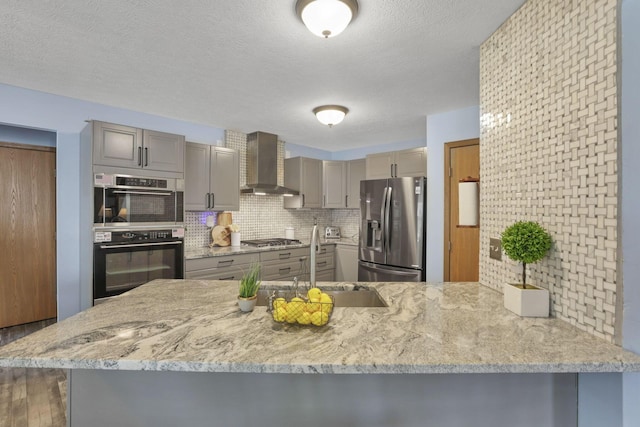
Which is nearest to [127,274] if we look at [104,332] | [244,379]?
[104,332]

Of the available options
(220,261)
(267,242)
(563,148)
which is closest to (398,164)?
(267,242)

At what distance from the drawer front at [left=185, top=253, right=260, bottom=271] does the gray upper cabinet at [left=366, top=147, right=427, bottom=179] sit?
6.33 feet

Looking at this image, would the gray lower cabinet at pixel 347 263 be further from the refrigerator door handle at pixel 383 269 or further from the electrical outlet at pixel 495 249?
the electrical outlet at pixel 495 249

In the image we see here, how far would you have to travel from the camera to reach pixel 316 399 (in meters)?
1.18

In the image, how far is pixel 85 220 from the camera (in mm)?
3020

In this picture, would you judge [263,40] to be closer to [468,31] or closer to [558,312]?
[468,31]

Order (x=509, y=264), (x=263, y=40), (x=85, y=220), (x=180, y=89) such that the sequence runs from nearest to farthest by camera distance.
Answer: (x=509, y=264), (x=263, y=40), (x=180, y=89), (x=85, y=220)

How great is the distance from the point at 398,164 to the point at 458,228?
4.14 ft

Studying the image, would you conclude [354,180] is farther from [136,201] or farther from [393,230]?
[136,201]

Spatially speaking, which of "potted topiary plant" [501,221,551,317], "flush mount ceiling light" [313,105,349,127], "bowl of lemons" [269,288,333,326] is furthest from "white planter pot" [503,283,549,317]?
"flush mount ceiling light" [313,105,349,127]

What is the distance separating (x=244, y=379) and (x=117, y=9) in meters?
1.94

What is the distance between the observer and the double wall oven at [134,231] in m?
2.80

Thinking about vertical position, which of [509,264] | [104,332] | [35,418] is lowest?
[35,418]

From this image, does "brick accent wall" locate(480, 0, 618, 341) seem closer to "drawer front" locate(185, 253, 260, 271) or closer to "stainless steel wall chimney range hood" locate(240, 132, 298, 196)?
"drawer front" locate(185, 253, 260, 271)
